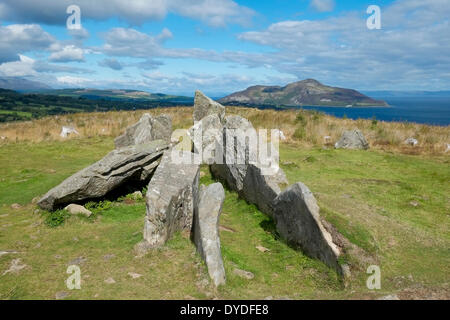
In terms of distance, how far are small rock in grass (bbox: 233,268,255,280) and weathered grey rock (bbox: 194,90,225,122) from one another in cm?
1156

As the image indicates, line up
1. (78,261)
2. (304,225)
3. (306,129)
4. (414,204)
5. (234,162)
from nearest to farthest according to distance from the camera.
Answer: (78,261)
(304,225)
(414,204)
(234,162)
(306,129)

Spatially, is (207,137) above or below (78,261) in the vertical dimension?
above

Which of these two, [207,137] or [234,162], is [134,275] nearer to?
[234,162]

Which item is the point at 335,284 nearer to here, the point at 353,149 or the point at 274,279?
the point at 274,279

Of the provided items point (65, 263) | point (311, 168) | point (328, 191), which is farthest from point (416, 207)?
point (65, 263)

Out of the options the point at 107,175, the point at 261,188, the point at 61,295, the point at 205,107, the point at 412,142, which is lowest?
the point at 61,295

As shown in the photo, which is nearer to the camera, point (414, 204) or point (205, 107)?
point (414, 204)

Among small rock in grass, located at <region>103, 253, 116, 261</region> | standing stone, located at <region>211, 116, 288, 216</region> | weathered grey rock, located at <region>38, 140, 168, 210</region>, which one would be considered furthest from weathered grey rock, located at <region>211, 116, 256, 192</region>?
small rock in grass, located at <region>103, 253, 116, 261</region>

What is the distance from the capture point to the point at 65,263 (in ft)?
21.6

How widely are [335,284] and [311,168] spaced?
31.1 ft

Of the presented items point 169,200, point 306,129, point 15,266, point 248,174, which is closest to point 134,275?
point 169,200

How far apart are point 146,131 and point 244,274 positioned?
35.3 feet

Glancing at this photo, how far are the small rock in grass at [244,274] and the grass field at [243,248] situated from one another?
0.13 m

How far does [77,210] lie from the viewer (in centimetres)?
919
